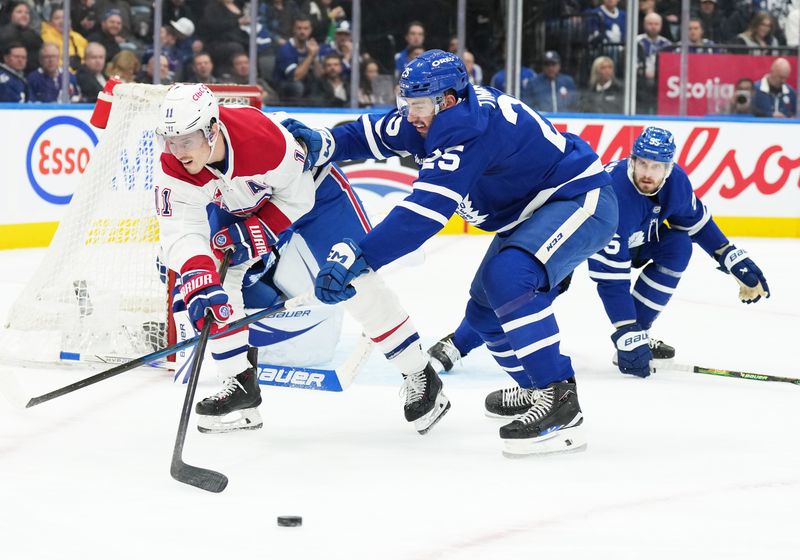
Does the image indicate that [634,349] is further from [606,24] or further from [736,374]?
[606,24]

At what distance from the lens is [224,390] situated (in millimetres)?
3078

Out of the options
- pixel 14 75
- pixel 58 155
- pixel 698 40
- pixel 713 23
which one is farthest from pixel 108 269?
pixel 713 23

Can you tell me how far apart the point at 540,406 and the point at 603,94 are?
5427 millimetres

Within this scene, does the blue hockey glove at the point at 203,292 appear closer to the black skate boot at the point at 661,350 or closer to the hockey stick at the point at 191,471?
the hockey stick at the point at 191,471

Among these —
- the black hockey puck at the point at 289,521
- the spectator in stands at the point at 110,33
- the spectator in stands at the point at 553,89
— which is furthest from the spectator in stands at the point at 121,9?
the black hockey puck at the point at 289,521

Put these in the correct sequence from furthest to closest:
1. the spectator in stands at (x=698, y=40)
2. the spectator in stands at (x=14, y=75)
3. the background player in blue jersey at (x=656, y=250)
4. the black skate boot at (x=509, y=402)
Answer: the spectator in stands at (x=698, y=40) → the spectator in stands at (x=14, y=75) → the background player in blue jersey at (x=656, y=250) → the black skate boot at (x=509, y=402)

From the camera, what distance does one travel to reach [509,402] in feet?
10.5

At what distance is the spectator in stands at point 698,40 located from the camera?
803cm

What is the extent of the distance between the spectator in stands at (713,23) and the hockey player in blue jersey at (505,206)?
5418 millimetres

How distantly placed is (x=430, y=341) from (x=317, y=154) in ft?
4.58

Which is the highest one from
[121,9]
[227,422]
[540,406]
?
[121,9]

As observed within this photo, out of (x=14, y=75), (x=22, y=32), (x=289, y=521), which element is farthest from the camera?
(x=22, y=32)

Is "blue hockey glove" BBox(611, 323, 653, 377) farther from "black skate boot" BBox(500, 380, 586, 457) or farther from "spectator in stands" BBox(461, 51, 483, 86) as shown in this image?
"spectator in stands" BBox(461, 51, 483, 86)

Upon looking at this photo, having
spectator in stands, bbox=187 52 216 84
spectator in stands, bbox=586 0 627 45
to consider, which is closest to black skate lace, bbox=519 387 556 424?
spectator in stands, bbox=187 52 216 84
